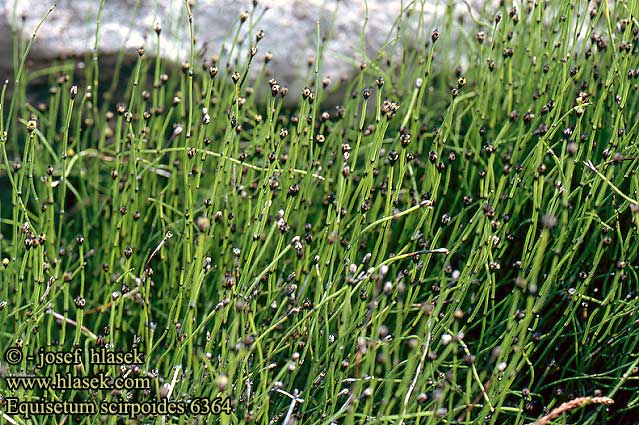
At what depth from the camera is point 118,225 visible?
5.72ft

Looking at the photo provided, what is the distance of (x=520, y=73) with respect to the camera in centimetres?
203

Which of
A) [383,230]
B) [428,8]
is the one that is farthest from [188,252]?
[428,8]

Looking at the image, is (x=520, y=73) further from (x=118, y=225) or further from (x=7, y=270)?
(x=7, y=270)

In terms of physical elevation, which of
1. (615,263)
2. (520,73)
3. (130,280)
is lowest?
(130,280)

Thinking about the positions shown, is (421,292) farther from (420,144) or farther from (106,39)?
(106,39)

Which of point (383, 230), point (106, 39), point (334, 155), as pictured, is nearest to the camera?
point (383, 230)

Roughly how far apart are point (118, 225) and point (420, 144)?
0.77 m

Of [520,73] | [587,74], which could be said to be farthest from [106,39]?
[587,74]

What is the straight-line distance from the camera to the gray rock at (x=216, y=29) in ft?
8.07

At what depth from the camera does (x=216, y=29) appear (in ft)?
8.18

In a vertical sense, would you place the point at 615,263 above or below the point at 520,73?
below

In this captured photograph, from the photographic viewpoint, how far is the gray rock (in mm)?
2461

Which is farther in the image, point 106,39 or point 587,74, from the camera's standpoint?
point 106,39

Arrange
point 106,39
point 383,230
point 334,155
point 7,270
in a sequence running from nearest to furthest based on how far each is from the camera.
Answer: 1. point 383,230
2. point 7,270
3. point 334,155
4. point 106,39
